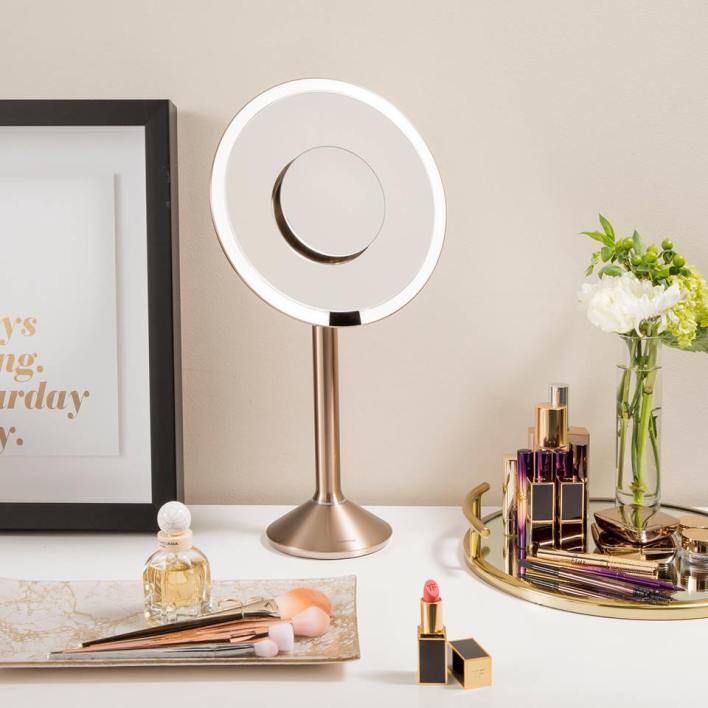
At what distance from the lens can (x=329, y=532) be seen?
2.79ft

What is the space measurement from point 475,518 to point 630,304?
25 cm

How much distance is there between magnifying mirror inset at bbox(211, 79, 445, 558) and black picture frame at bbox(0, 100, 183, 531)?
120 millimetres

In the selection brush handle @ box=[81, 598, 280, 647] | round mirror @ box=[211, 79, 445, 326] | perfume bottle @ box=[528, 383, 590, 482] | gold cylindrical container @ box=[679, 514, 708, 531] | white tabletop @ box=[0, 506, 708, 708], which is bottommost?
white tabletop @ box=[0, 506, 708, 708]

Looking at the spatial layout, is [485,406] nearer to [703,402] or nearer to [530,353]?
[530,353]

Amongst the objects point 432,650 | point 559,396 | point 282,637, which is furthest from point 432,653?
point 559,396

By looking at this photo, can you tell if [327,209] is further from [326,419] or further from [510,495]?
[510,495]

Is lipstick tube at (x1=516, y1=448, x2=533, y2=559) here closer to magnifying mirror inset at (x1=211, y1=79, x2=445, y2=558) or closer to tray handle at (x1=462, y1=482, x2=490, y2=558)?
tray handle at (x1=462, y1=482, x2=490, y2=558)

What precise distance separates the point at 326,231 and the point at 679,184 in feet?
1.34

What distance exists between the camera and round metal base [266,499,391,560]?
841 mm

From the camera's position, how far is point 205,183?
96cm

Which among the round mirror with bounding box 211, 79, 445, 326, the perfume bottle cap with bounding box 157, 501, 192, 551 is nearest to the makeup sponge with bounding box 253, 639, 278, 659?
the perfume bottle cap with bounding box 157, 501, 192, 551

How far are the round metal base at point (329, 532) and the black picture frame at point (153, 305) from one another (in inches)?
5.6

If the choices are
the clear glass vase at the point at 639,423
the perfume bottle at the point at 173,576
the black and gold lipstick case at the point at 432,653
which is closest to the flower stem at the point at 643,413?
the clear glass vase at the point at 639,423

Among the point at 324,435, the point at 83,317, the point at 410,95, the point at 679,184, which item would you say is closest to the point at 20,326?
the point at 83,317
